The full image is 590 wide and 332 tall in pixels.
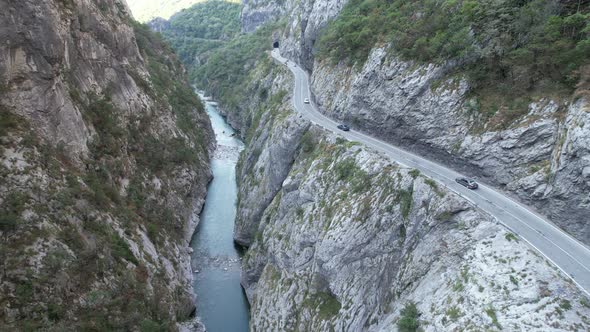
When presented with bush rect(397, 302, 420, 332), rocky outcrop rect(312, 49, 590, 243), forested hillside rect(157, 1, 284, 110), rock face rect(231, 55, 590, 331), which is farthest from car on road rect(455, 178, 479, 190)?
forested hillside rect(157, 1, 284, 110)

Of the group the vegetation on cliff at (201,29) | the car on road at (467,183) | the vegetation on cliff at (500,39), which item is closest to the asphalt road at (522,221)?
the car on road at (467,183)

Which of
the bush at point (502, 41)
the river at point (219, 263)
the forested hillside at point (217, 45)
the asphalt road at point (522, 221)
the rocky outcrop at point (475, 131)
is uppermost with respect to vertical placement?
the forested hillside at point (217, 45)

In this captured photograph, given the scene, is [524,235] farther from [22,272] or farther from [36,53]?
[36,53]

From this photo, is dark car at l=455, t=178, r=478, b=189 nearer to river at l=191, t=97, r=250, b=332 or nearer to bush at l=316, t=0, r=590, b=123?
bush at l=316, t=0, r=590, b=123

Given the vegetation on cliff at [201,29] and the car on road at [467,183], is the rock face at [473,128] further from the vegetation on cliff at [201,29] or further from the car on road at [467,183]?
the vegetation on cliff at [201,29]

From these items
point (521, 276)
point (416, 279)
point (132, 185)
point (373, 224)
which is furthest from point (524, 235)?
point (132, 185)

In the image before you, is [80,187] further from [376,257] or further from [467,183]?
[467,183]
